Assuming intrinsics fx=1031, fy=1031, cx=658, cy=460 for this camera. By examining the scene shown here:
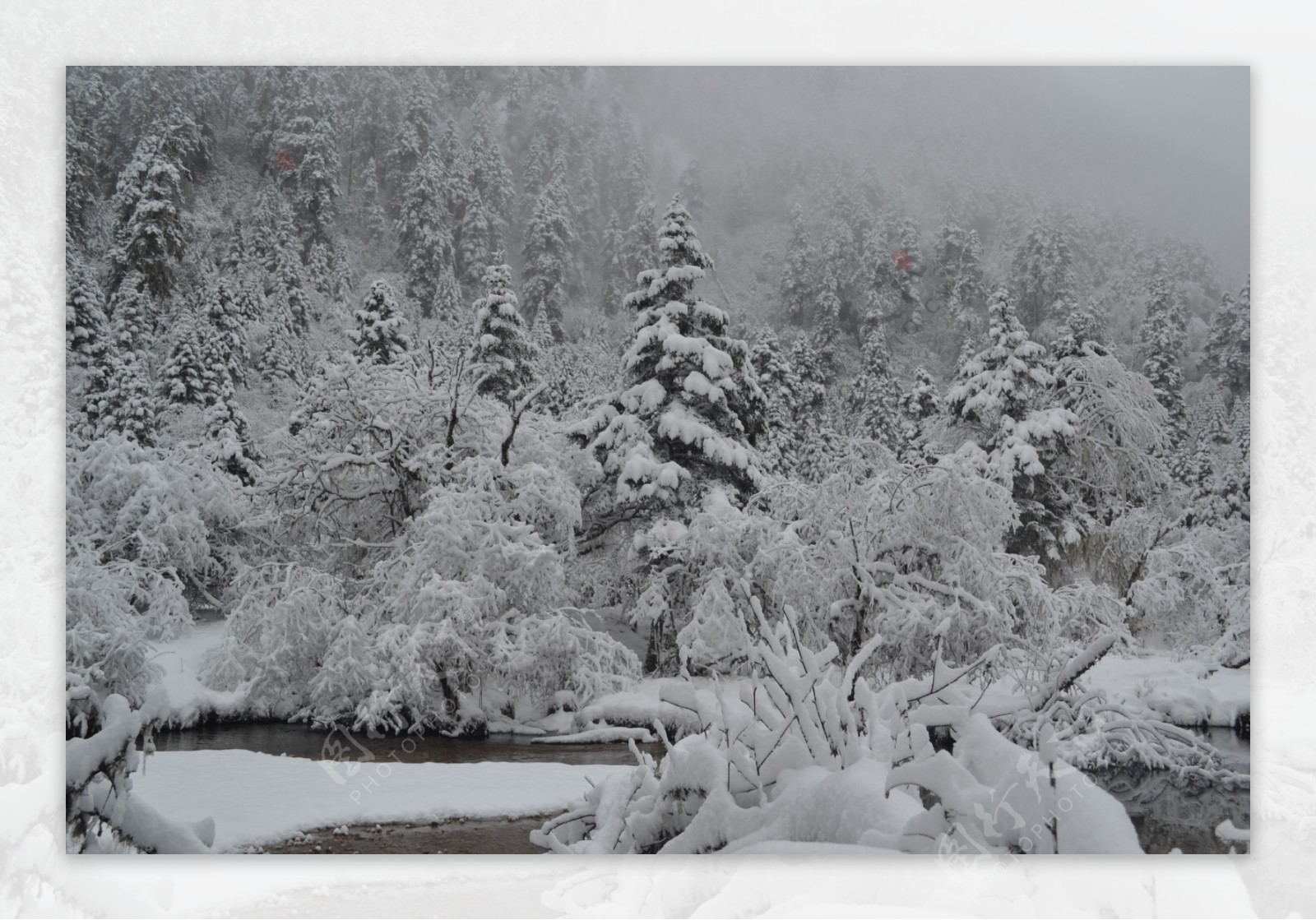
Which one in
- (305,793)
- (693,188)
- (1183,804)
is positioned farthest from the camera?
(693,188)

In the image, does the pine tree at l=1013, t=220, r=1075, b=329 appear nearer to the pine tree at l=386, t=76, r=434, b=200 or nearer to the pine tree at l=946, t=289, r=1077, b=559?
the pine tree at l=946, t=289, r=1077, b=559

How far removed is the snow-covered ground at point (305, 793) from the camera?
4129mm

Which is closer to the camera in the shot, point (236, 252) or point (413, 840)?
point (413, 840)

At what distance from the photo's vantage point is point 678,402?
15.4 ft

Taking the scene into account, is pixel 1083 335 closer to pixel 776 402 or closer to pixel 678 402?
pixel 776 402

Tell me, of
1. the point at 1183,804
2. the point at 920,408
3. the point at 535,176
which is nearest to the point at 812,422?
the point at 920,408

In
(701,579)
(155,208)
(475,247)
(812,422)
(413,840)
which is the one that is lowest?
(413,840)

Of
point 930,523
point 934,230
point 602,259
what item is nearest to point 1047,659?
point 930,523

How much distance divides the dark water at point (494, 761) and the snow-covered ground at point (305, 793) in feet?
0.15

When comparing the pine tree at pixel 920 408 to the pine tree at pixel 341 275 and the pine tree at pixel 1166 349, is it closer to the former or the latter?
the pine tree at pixel 1166 349

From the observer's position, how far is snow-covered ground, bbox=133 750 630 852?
13.5ft

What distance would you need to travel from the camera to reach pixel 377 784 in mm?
4219

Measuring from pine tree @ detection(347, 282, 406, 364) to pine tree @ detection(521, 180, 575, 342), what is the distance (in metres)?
0.58

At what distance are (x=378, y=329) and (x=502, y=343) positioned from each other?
1.76 feet
